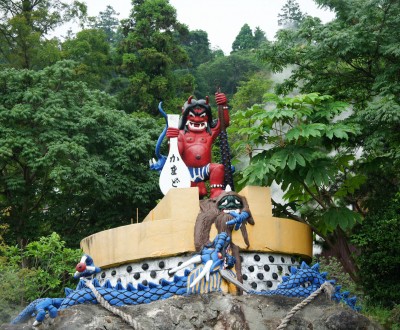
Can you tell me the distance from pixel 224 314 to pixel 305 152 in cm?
A: 408

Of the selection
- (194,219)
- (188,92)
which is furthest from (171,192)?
(188,92)

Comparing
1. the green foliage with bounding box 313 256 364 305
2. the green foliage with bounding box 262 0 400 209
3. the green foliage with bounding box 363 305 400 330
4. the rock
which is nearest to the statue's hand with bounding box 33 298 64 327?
the rock

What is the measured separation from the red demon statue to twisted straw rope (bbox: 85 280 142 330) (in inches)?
133

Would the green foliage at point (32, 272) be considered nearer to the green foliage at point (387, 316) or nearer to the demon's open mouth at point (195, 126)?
the demon's open mouth at point (195, 126)

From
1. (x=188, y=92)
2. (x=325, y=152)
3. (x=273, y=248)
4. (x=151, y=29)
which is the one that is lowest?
(x=273, y=248)

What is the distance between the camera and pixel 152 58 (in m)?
26.1

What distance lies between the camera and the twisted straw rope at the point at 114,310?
34.6ft

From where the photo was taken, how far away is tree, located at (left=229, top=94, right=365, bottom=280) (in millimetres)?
13695

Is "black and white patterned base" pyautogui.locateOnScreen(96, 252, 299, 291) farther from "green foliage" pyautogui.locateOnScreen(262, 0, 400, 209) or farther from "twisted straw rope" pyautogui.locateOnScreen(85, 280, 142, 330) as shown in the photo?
"green foliage" pyautogui.locateOnScreen(262, 0, 400, 209)

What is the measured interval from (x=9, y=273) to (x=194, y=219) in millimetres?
4408

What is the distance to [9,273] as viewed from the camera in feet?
47.2

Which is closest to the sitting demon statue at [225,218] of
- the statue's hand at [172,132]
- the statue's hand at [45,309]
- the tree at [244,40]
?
the statue's hand at [172,132]

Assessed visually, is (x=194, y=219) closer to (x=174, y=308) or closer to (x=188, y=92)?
(x=174, y=308)

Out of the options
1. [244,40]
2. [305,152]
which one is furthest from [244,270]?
[244,40]
